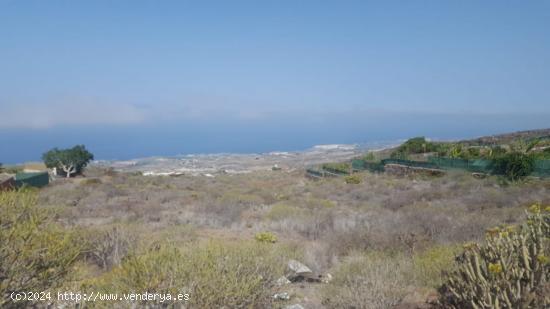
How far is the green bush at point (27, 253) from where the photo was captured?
4160 millimetres

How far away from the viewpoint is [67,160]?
42281 millimetres

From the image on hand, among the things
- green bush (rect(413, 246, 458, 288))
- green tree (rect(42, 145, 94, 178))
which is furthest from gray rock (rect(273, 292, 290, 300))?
green tree (rect(42, 145, 94, 178))

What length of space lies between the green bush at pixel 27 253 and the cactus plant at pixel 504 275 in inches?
173

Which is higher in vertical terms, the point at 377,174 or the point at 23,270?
the point at 23,270

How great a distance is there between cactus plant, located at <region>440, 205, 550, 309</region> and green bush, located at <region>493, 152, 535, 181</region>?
19.3 metres

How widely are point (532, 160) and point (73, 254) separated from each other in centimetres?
2448

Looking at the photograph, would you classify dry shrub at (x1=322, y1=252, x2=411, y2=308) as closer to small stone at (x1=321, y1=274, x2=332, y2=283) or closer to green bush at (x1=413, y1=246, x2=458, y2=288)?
green bush at (x1=413, y1=246, x2=458, y2=288)

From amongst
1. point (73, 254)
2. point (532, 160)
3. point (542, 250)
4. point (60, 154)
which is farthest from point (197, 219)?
point (60, 154)

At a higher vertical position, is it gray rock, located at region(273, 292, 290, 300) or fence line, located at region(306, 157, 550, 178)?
gray rock, located at region(273, 292, 290, 300)

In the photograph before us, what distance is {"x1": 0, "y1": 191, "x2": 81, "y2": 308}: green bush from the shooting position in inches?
→ 164

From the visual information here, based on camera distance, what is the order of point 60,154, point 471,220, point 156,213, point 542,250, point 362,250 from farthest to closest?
point 60,154
point 156,213
point 471,220
point 362,250
point 542,250

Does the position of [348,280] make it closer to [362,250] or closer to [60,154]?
[362,250]

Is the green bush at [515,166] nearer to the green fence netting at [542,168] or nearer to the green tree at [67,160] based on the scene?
the green fence netting at [542,168]

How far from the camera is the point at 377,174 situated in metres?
31.3
